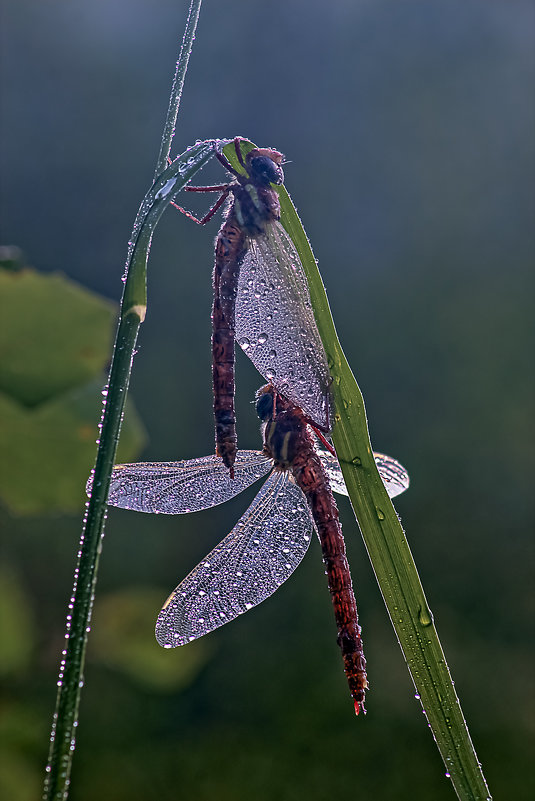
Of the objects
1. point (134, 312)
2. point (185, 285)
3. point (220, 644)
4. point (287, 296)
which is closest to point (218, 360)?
point (287, 296)

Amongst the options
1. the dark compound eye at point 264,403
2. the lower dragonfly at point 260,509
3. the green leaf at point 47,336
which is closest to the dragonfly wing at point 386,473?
the lower dragonfly at point 260,509

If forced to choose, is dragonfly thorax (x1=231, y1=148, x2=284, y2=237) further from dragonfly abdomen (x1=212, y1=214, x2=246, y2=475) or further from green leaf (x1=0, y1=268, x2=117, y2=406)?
green leaf (x1=0, y1=268, x2=117, y2=406)

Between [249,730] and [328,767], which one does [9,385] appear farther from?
[328,767]

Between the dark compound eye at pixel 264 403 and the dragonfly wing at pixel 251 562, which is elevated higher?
the dark compound eye at pixel 264 403

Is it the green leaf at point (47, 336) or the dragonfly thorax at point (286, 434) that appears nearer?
the dragonfly thorax at point (286, 434)

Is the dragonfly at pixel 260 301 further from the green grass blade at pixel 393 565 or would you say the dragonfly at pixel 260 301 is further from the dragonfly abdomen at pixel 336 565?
the dragonfly abdomen at pixel 336 565

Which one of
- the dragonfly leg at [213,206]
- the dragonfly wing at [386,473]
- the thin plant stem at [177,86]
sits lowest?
the dragonfly wing at [386,473]

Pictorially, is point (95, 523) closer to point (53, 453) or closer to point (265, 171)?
point (265, 171)
